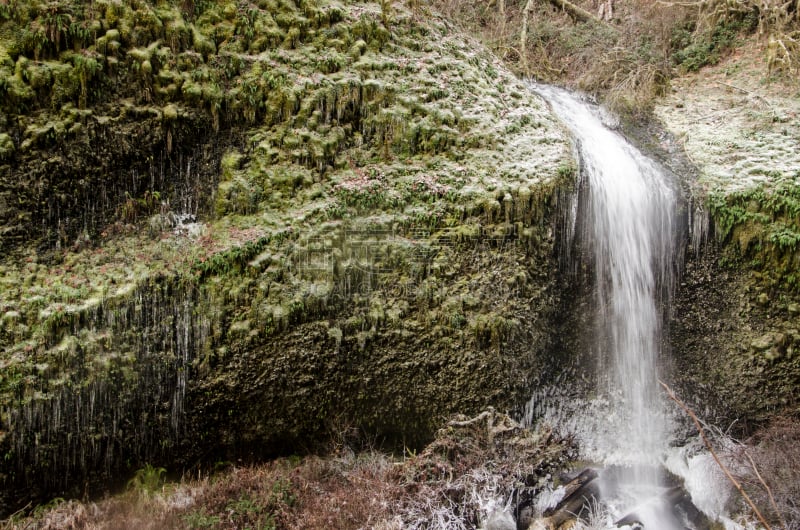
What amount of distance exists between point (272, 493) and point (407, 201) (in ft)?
10.1

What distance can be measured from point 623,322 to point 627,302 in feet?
0.75

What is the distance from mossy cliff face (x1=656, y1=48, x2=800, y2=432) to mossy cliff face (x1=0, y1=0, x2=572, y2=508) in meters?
1.76

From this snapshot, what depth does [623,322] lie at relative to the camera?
595 centimetres

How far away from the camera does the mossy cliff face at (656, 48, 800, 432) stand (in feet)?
18.8

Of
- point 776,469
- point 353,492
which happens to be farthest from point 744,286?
point 353,492

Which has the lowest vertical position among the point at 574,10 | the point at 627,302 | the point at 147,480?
the point at 147,480

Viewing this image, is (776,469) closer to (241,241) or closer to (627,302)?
(627,302)

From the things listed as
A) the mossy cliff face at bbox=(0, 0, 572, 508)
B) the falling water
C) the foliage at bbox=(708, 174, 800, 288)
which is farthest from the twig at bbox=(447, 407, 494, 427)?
the foliage at bbox=(708, 174, 800, 288)

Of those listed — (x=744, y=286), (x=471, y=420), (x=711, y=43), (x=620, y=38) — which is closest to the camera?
(x=471, y=420)

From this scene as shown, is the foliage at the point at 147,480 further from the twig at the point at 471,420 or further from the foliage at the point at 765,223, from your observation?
the foliage at the point at 765,223

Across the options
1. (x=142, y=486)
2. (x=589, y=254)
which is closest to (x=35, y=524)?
(x=142, y=486)

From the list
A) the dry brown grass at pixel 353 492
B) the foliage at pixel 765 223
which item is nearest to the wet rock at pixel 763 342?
the foliage at pixel 765 223

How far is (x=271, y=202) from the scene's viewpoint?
17.9ft

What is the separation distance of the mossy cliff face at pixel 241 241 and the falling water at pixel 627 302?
0.60m
